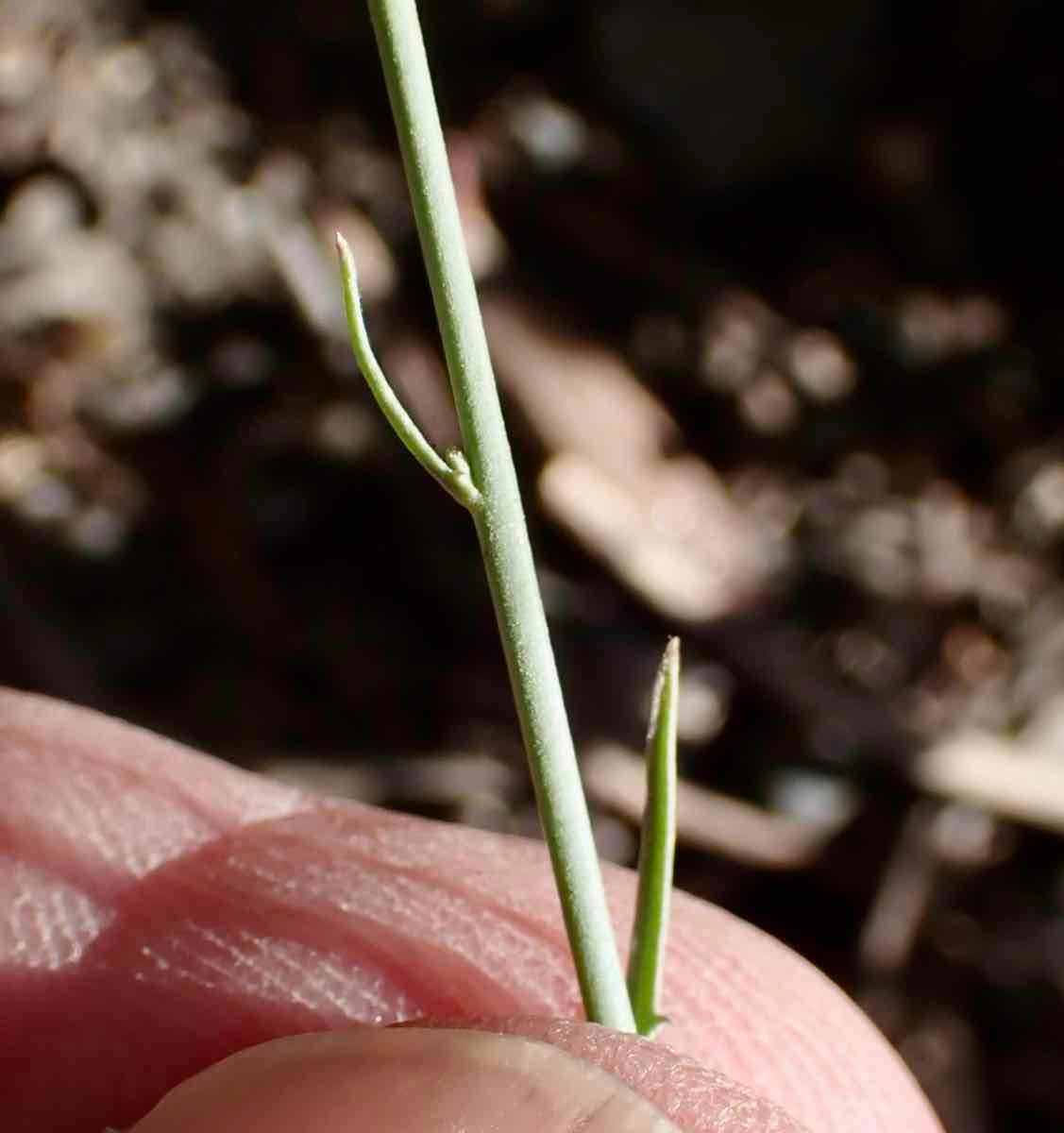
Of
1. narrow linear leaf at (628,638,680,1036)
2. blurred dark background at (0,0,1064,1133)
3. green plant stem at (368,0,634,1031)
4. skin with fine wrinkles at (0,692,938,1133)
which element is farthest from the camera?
blurred dark background at (0,0,1064,1133)

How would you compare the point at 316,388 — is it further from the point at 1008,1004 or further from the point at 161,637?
the point at 1008,1004

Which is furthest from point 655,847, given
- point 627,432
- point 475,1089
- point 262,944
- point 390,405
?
point 627,432

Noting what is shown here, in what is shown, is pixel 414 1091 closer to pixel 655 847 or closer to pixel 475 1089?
pixel 475 1089

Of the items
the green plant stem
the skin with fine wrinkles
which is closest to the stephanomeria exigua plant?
the green plant stem

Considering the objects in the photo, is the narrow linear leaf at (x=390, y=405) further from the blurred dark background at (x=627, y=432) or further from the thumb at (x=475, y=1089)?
the blurred dark background at (x=627, y=432)

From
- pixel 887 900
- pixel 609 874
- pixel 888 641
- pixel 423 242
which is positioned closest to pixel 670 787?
pixel 423 242

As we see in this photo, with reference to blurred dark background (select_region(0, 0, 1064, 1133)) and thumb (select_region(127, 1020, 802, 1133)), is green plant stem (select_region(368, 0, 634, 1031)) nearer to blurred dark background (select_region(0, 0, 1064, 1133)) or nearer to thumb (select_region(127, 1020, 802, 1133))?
thumb (select_region(127, 1020, 802, 1133))
